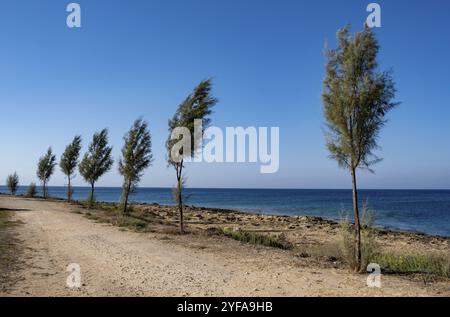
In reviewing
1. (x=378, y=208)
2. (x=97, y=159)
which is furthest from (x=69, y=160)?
(x=378, y=208)

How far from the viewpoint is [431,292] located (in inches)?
353

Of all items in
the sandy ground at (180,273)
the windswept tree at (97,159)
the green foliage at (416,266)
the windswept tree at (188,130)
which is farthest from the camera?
the windswept tree at (97,159)

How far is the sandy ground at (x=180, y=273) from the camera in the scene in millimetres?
9039

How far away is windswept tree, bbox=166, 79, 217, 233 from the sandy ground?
173 inches

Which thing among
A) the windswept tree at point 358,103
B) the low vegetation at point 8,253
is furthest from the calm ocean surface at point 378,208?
the low vegetation at point 8,253

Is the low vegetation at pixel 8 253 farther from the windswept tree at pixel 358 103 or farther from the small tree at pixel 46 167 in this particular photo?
the small tree at pixel 46 167

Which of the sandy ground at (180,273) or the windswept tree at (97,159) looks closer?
the sandy ground at (180,273)

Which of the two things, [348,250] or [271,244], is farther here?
[271,244]

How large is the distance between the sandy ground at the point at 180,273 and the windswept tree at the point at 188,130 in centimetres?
440

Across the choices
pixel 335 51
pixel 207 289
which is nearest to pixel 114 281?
pixel 207 289
